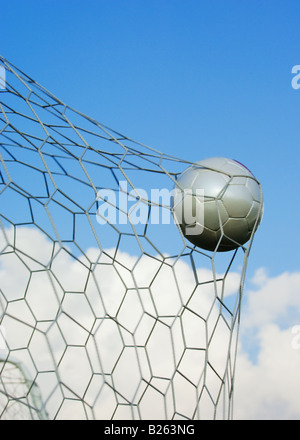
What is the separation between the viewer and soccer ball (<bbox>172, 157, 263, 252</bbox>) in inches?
351

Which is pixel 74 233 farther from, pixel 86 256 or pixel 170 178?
pixel 170 178

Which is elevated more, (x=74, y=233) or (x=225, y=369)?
(x=74, y=233)

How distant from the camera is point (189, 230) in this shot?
9.17 metres

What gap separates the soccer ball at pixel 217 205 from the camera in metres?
8.92

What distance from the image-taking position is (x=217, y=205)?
29.1 ft

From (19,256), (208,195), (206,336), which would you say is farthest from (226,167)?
(19,256)
